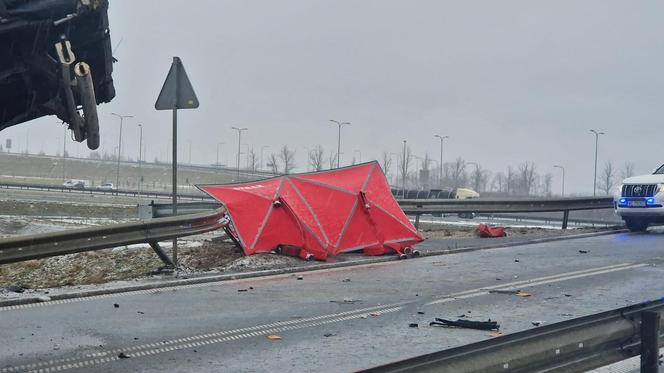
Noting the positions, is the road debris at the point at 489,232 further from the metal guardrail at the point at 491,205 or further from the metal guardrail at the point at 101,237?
the metal guardrail at the point at 101,237

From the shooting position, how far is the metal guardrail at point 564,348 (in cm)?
330

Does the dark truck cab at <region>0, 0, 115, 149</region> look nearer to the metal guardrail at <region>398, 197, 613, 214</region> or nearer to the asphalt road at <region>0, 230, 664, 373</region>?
the asphalt road at <region>0, 230, 664, 373</region>

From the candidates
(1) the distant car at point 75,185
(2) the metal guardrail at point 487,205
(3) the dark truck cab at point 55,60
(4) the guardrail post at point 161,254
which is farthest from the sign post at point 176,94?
(1) the distant car at point 75,185

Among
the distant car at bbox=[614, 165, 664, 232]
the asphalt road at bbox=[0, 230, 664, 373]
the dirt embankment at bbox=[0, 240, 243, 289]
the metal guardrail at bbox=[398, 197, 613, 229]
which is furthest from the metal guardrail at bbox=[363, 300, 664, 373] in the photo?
the distant car at bbox=[614, 165, 664, 232]

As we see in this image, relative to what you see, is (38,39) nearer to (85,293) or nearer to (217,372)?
(217,372)

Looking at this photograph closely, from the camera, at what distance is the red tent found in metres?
11.7

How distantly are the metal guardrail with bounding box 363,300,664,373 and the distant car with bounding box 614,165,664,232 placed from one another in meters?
13.2

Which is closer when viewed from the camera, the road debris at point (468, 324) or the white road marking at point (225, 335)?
the white road marking at point (225, 335)

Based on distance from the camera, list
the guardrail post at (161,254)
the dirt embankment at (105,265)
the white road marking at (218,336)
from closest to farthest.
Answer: the white road marking at (218,336)
the guardrail post at (161,254)
the dirt embankment at (105,265)

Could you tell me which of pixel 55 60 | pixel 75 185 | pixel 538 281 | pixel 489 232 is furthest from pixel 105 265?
pixel 75 185

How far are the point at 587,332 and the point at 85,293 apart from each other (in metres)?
6.46

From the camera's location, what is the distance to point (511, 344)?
3.60 metres

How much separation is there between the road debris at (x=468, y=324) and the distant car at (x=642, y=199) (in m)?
11.7

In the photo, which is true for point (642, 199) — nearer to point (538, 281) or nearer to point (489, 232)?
point (489, 232)
